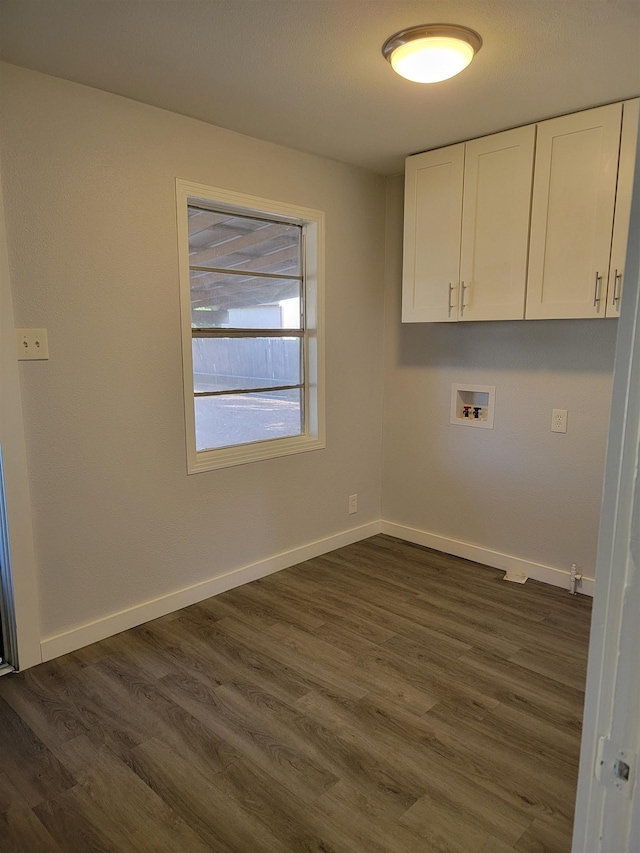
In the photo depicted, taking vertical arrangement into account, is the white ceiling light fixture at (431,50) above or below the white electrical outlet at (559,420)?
above

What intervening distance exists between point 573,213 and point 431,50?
44.6 inches

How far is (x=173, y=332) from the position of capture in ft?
8.99

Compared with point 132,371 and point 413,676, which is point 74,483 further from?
point 413,676

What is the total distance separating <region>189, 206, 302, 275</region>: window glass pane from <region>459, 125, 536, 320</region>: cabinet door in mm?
1015

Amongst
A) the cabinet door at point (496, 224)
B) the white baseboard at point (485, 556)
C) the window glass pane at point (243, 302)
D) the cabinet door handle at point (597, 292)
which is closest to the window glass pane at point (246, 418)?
the window glass pane at point (243, 302)

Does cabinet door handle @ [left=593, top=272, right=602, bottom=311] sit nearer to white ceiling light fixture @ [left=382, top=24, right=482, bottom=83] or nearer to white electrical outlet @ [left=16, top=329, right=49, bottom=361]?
white ceiling light fixture @ [left=382, top=24, right=482, bottom=83]

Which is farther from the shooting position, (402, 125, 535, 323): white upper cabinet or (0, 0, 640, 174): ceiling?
(402, 125, 535, 323): white upper cabinet

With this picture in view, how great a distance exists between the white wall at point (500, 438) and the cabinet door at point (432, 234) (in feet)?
1.01

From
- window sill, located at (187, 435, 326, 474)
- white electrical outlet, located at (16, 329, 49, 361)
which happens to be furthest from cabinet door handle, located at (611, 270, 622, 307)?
white electrical outlet, located at (16, 329, 49, 361)

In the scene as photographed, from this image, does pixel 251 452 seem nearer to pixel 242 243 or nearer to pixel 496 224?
pixel 242 243

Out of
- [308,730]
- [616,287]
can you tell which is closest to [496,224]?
[616,287]

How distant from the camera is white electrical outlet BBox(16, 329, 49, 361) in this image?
7.40ft

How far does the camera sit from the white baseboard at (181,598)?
8.27 ft

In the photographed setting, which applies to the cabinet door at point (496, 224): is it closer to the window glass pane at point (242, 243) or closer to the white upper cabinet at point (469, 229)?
the white upper cabinet at point (469, 229)
